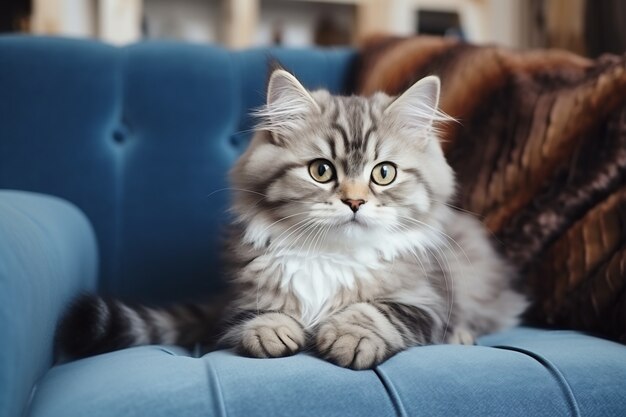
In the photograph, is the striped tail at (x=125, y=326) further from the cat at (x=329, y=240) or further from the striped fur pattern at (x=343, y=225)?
the striped fur pattern at (x=343, y=225)

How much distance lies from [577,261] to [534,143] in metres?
0.31

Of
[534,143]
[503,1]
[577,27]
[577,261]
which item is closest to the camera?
[577,261]

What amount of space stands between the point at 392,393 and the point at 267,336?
0.26 meters

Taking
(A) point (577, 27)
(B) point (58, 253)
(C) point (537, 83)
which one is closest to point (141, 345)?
(B) point (58, 253)

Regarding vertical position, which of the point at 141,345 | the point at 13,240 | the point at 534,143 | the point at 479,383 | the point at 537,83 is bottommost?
the point at 141,345

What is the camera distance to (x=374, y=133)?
50.3 inches

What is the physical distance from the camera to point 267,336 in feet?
3.62

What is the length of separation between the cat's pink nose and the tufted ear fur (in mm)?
241

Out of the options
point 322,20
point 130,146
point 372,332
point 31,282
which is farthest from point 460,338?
point 322,20

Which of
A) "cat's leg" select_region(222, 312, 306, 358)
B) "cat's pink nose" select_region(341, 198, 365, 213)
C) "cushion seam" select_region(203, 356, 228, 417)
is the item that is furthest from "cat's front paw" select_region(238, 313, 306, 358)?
"cat's pink nose" select_region(341, 198, 365, 213)

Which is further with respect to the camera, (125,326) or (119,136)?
(119,136)

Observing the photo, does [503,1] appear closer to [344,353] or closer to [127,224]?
[127,224]

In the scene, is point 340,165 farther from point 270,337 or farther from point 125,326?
point 125,326

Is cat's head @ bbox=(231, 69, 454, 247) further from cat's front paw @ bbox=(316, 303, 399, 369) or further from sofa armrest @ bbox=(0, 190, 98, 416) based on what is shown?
sofa armrest @ bbox=(0, 190, 98, 416)
